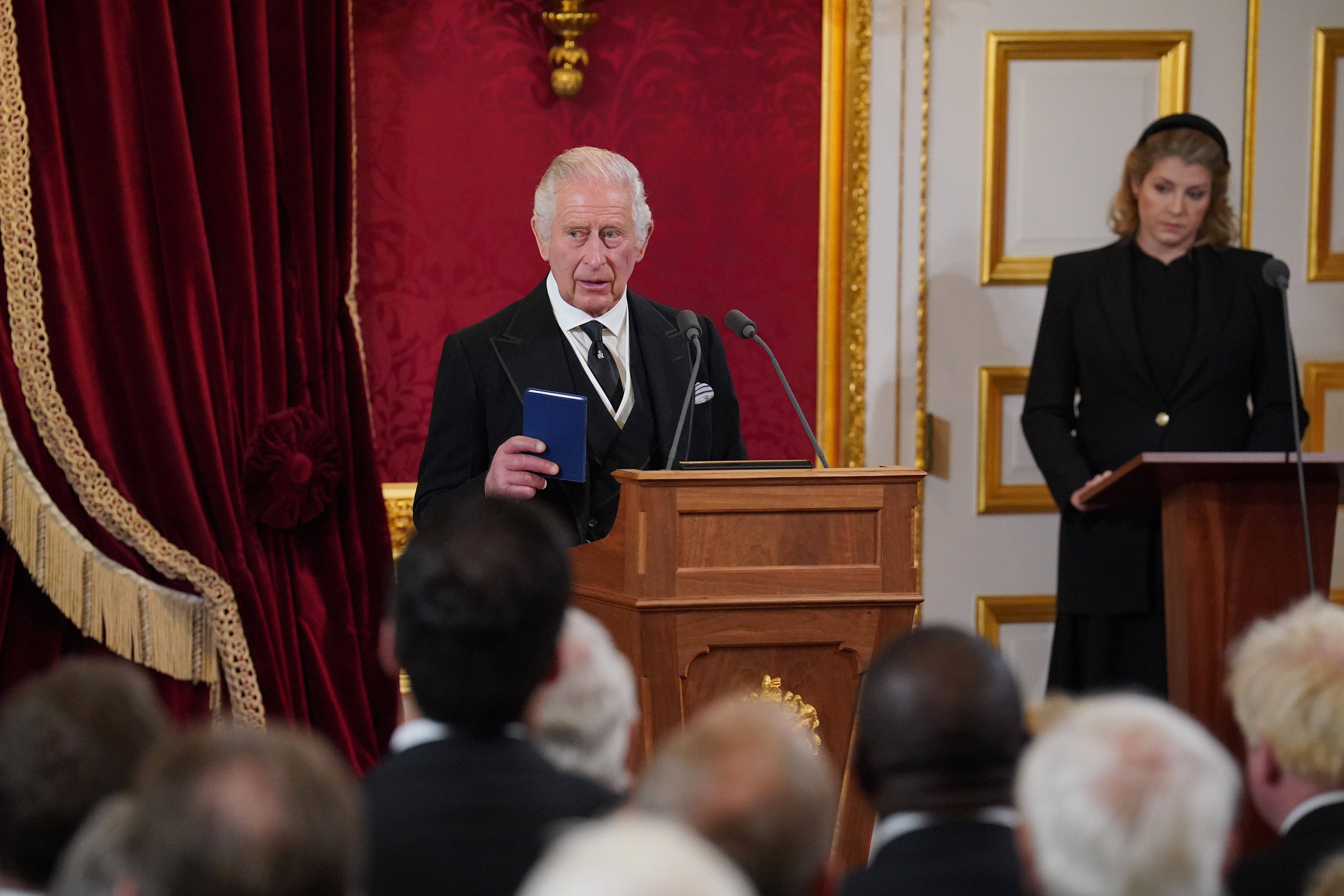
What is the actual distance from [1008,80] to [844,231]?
0.62m

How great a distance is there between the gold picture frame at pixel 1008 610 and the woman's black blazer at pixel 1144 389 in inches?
26.5

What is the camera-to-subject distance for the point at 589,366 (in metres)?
3.29

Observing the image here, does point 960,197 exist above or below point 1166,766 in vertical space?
above

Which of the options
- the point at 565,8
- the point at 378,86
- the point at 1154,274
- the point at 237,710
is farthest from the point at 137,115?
the point at 1154,274

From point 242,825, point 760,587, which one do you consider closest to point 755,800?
point 242,825

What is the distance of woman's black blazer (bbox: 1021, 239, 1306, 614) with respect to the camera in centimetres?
366

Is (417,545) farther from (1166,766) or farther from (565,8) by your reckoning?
(565,8)

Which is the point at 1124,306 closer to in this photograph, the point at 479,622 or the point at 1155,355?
the point at 1155,355

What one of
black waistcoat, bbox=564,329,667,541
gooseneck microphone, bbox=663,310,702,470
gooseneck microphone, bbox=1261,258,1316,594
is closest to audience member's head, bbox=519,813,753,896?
gooseneck microphone, bbox=663,310,702,470

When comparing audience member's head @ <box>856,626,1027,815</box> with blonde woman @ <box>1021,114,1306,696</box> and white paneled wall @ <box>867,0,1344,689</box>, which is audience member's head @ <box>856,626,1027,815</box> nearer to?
blonde woman @ <box>1021,114,1306,696</box>

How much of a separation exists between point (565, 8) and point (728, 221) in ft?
2.36

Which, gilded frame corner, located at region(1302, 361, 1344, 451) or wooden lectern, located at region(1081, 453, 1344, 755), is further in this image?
gilded frame corner, located at region(1302, 361, 1344, 451)

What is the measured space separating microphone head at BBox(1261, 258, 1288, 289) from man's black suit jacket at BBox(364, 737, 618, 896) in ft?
7.44

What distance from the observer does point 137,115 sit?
12.2 feet
